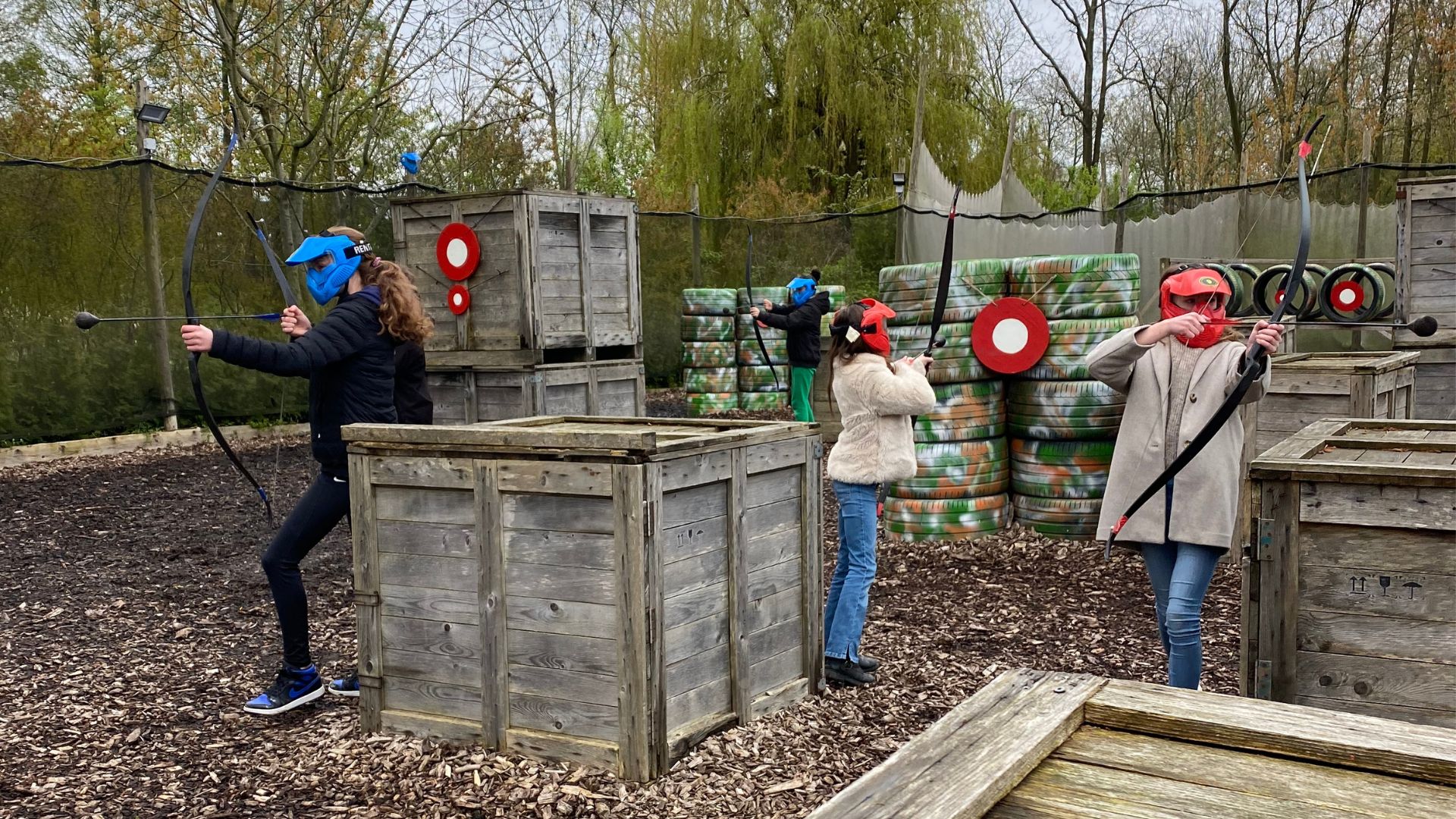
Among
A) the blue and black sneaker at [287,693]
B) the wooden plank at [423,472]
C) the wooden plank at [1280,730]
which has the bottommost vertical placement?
the blue and black sneaker at [287,693]

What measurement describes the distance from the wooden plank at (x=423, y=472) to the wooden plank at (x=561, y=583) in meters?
0.36

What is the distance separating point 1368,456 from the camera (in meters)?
4.08

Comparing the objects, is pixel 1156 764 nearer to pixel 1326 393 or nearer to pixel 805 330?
pixel 1326 393

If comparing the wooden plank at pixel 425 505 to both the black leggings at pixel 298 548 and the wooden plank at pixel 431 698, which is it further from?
the wooden plank at pixel 431 698

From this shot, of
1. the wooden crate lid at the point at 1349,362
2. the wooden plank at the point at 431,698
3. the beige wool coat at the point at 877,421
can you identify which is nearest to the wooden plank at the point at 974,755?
the wooden plank at the point at 431,698

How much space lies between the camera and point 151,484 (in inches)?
417

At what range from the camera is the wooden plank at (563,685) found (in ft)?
14.3

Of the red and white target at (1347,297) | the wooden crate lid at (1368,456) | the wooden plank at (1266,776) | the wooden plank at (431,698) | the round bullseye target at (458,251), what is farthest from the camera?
the red and white target at (1347,297)

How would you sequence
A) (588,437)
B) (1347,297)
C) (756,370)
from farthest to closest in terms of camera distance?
(756,370), (1347,297), (588,437)

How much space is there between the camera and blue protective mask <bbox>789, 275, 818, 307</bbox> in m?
13.5

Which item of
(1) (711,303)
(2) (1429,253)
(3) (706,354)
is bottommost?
(3) (706,354)

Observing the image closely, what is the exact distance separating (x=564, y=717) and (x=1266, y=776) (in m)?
2.99

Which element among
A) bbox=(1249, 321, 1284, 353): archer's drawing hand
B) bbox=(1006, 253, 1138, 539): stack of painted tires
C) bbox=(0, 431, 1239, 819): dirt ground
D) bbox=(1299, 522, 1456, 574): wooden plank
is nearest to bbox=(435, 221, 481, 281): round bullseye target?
bbox=(0, 431, 1239, 819): dirt ground

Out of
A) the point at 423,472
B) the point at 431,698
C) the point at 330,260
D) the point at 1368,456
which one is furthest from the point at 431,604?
the point at 1368,456
